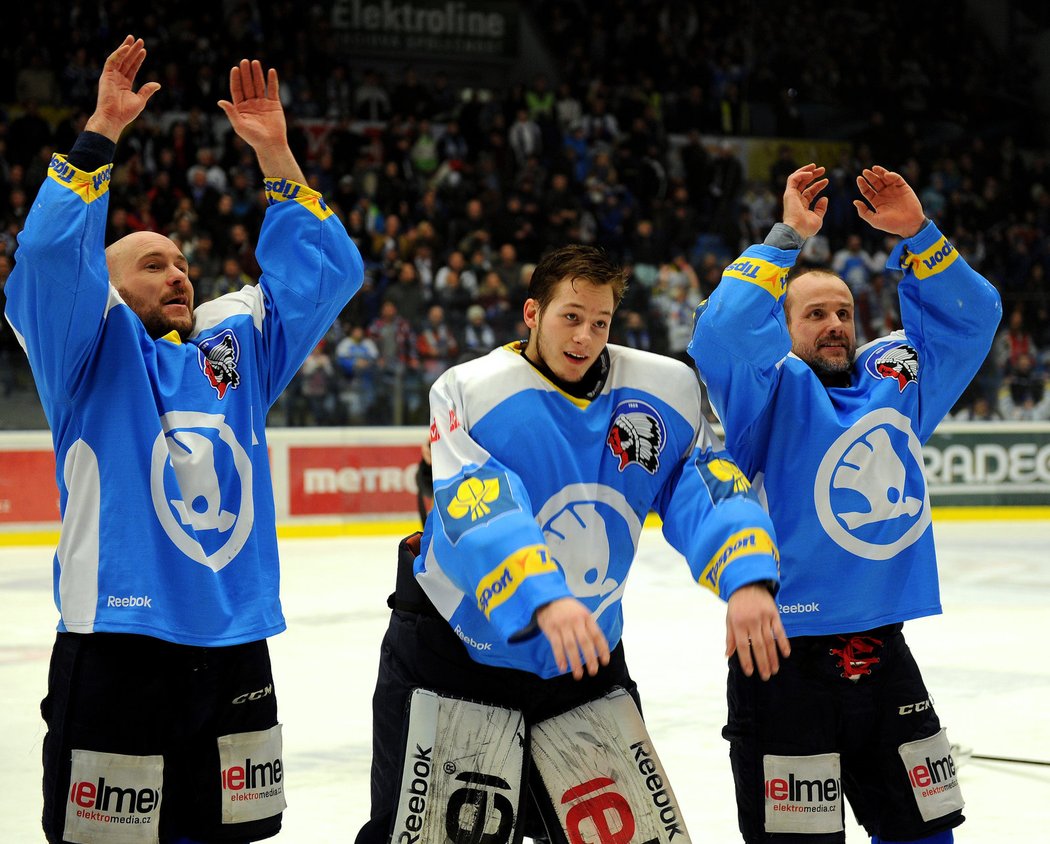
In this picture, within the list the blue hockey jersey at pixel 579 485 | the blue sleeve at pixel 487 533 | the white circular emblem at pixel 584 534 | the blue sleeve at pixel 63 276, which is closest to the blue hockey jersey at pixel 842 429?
the blue hockey jersey at pixel 579 485

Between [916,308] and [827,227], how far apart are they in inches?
540

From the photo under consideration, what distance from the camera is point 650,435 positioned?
2.61 m

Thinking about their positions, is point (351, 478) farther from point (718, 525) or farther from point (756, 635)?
point (756, 635)

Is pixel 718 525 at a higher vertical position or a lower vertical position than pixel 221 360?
lower

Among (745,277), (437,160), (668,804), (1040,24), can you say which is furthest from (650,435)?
(1040,24)

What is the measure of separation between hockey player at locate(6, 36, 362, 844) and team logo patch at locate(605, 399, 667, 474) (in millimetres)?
787

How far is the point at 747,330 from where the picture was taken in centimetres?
285

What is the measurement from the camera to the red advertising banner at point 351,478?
11.2m

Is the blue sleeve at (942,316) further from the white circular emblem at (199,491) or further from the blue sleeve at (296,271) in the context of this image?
the white circular emblem at (199,491)

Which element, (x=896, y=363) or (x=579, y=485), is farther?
(x=896, y=363)

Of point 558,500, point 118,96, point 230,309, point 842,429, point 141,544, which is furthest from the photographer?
point 842,429

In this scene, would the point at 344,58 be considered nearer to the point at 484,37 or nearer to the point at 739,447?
the point at 484,37

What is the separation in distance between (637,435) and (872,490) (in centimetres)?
73

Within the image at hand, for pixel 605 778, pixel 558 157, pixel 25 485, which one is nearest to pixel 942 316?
pixel 605 778
